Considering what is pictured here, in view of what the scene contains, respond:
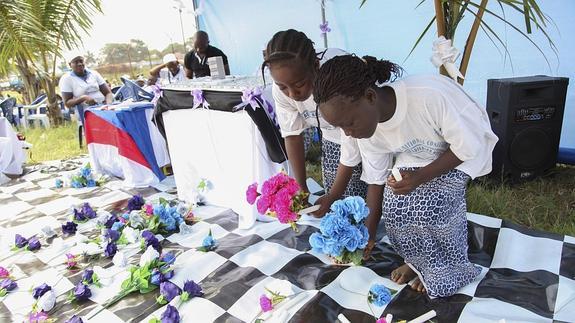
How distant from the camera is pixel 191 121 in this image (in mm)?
2500

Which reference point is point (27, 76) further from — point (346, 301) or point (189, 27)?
point (346, 301)

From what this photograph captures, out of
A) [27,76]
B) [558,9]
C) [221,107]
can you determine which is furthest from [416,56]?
[27,76]

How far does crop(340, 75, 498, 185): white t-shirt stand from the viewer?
1.21 m

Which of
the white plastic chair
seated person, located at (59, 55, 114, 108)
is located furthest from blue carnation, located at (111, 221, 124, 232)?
the white plastic chair

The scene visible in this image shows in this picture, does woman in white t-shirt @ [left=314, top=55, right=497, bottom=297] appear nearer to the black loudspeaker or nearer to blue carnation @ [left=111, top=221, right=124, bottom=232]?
the black loudspeaker

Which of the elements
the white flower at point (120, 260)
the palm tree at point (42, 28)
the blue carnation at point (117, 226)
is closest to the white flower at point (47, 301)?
the white flower at point (120, 260)

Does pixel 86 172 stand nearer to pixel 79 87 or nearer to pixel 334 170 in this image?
pixel 79 87

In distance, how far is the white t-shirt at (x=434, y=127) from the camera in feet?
3.96

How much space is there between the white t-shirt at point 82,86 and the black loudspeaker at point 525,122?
4296 millimetres

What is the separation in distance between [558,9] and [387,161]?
1930 mm

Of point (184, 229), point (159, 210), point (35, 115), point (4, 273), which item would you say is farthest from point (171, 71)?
point (35, 115)

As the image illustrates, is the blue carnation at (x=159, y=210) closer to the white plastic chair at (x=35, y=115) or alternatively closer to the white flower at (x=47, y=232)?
A: the white flower at (x=47, y=232)

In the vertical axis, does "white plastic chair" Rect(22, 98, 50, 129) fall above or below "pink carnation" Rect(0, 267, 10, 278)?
above

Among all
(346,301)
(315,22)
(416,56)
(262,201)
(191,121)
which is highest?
(315,22)
